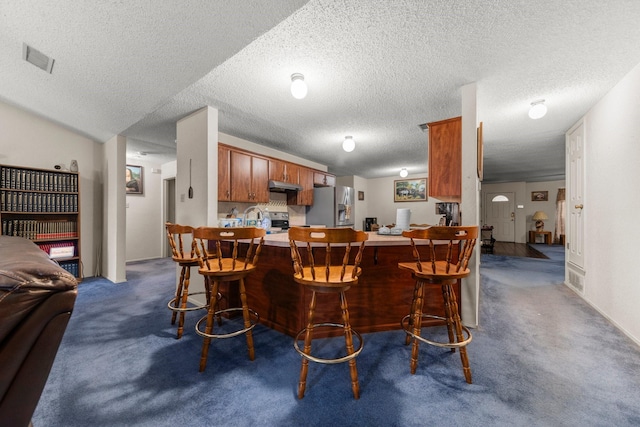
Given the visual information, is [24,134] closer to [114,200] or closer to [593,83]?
[114,200]

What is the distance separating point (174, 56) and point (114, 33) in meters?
0.36

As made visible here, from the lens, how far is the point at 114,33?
5.74 ft

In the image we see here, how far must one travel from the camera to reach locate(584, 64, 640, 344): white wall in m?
2.18

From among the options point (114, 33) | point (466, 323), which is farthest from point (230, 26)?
point (466, 323)

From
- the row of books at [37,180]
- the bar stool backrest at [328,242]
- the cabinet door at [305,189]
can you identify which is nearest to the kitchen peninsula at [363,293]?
the bar stool backrest at [328,242]

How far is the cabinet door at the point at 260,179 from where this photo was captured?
3818 millimetres

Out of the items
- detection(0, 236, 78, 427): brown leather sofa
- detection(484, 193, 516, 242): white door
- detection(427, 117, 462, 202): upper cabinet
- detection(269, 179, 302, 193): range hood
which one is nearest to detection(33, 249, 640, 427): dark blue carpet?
detection(0, 236, 78, 427): brown leather sofa

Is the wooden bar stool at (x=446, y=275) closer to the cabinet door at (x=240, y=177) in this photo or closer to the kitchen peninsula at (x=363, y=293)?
the kitchen peninsula at (x=363, y=293)

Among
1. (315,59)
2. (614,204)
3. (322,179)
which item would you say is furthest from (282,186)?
(614,204)

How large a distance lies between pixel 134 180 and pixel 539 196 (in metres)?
12.6

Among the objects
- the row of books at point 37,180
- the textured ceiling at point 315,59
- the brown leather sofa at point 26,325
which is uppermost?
the textured ceiling at point 315,59

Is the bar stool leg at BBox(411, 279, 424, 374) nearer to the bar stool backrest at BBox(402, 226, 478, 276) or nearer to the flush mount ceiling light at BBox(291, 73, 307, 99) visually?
the bar stool backrest at BBox(402, 226, 478, 276)

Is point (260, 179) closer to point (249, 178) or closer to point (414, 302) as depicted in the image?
point (249, 178)

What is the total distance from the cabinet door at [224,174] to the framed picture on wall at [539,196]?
35.5ft
